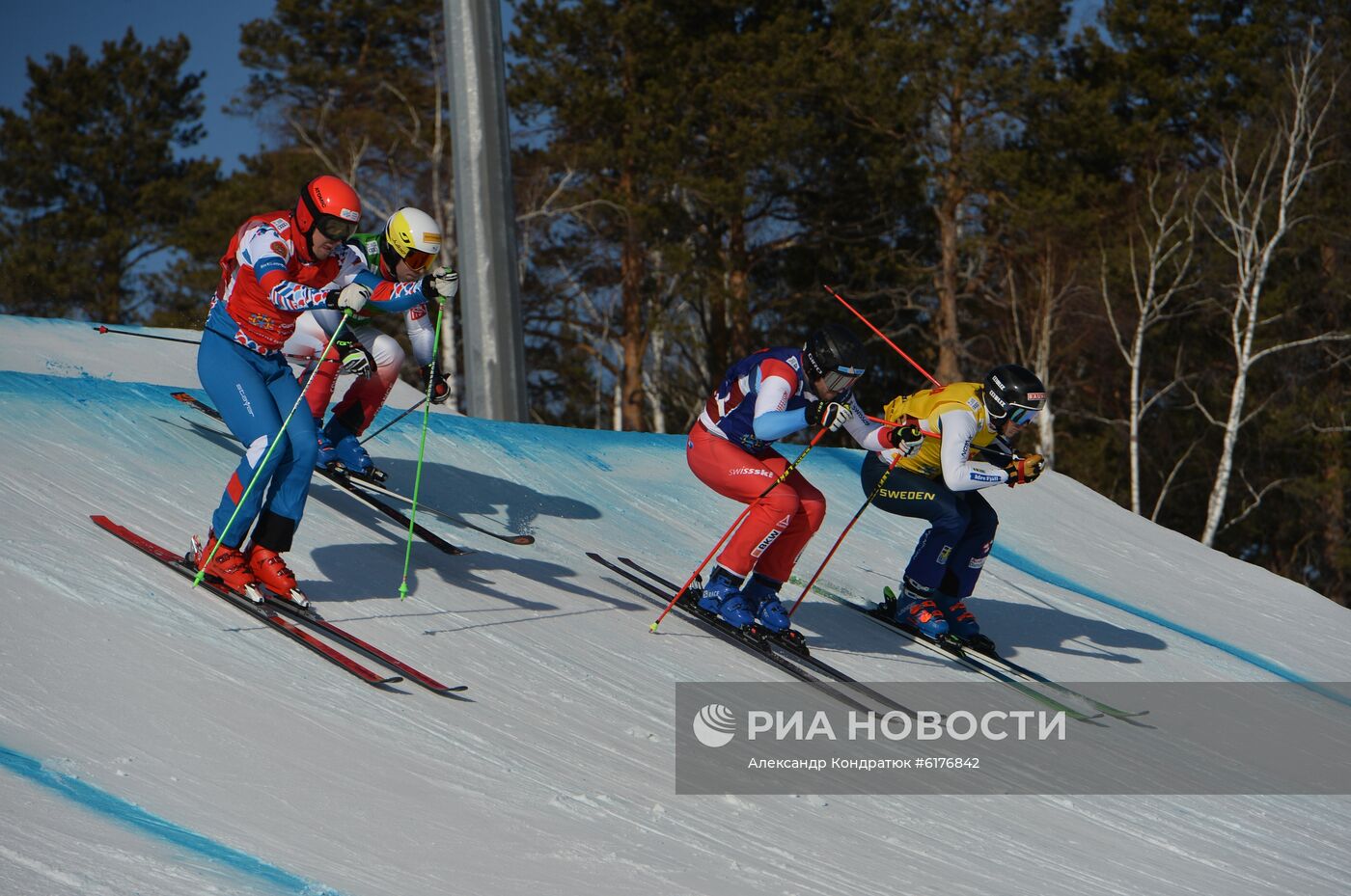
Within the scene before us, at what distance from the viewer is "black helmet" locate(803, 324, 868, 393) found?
19.3ft

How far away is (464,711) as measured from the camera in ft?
16.1

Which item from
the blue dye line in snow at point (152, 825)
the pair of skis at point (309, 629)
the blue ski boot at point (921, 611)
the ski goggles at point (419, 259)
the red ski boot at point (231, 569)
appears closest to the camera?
the blue dye line in snow at point (152, 825)

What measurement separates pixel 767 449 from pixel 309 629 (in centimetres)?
211

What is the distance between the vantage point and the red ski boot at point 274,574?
5438 mm

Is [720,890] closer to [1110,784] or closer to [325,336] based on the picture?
[1110,784]

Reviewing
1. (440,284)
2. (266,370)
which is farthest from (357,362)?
(440,284)

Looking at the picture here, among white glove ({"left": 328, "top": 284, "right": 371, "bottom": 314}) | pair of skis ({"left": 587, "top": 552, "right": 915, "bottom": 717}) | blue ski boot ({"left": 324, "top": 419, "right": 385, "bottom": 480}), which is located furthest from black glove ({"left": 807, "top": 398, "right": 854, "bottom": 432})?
blue ski boot ({"left": 324, "top": 419, "right": 385, "bottom": 480})

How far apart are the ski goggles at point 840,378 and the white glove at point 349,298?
1879 millimetres

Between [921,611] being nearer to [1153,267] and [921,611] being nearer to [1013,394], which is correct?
[1013,394]

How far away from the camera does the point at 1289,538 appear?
28.1m

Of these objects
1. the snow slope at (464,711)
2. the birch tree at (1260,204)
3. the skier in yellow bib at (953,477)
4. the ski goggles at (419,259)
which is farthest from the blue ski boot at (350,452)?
the birch tree at (1260,204)

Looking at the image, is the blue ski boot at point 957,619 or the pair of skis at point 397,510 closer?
the pair of skis at point 397,510

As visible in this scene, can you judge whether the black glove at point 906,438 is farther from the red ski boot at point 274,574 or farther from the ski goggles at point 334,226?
the red ski boot at point 274,574

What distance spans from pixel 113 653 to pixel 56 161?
30.0 meters
